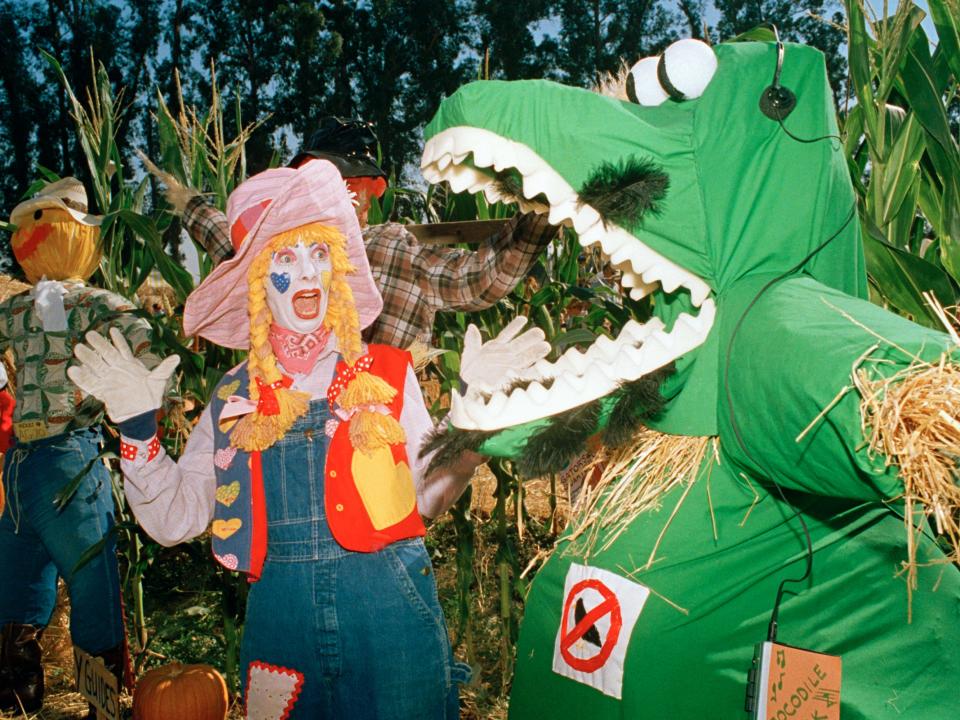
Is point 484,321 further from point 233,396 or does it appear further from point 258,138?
point 258,138

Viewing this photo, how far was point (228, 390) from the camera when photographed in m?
1.57

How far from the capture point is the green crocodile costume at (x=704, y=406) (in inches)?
44.9

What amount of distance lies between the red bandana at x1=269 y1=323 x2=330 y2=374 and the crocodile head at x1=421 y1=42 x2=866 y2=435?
433 millimetres

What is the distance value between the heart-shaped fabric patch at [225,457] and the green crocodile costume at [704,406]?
48cm

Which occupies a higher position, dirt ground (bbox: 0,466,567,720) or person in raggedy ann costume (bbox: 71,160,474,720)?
person in raggedy ann costume (bbox: 71,160,474,720)

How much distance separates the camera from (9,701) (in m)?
2.74

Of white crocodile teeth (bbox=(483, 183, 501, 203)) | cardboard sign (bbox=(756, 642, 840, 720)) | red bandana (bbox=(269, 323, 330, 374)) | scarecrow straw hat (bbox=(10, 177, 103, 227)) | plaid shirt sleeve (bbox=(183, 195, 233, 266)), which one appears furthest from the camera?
scarecrow straw hat (bbox=(10, 177, 103, 227))

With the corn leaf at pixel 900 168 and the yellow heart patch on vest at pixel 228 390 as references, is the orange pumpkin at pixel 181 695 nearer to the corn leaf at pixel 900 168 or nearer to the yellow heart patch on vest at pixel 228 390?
the yellow heart patch on vest at pixel 228 390

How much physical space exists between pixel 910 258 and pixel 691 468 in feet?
1.83

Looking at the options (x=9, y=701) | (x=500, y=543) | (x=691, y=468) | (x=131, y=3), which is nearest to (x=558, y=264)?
(x=500, y=543)

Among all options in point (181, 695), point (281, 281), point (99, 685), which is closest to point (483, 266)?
point (281, 281)

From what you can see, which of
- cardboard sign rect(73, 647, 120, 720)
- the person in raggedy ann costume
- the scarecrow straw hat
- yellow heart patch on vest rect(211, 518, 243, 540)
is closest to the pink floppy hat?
the person in raggedy ann costume

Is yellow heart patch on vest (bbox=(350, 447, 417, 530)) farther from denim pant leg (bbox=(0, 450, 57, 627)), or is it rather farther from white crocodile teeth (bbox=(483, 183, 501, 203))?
denim pant leg (bbox=(0, 450, 57, 627))

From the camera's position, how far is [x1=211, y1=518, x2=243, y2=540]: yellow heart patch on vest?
1.51 metres
